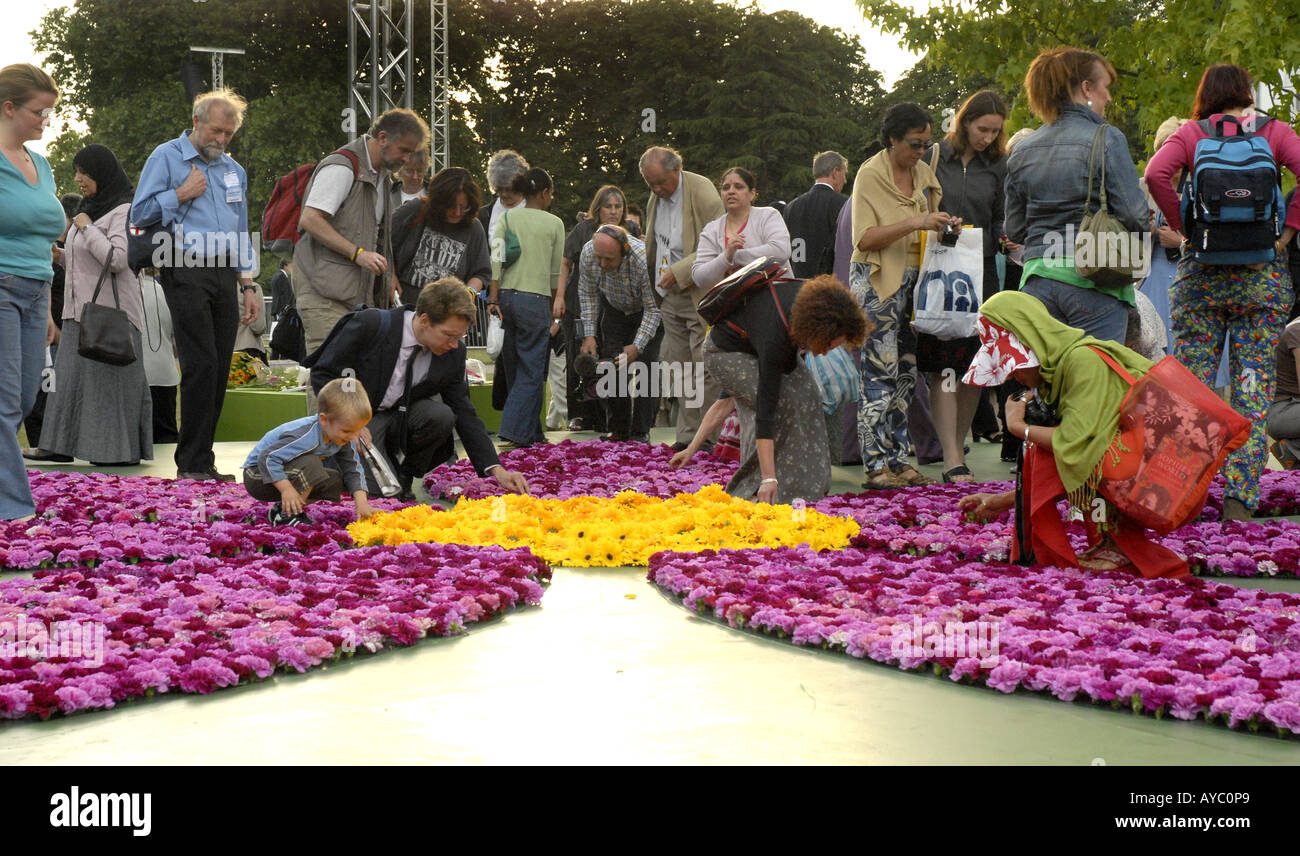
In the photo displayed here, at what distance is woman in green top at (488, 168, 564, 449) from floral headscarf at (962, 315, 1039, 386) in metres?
5.21

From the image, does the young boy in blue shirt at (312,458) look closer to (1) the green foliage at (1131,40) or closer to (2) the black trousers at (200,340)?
(2) the black trousers at (200,340)

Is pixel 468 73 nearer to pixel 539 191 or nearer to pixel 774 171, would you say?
pixel 774 171

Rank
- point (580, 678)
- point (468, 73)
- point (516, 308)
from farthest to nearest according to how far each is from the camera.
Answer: point (468, 73) → point (516, 308) → point (580, 678)

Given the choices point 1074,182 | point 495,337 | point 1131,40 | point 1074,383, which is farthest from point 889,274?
point 1131,40

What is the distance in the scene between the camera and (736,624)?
4.61m

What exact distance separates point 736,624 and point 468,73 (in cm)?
3518

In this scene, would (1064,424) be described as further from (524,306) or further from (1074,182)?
(524,306)

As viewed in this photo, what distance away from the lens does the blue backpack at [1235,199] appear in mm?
6160

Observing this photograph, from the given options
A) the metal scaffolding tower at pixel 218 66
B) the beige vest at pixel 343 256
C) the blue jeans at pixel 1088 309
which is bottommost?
the blue jeans at pixel 1088 309

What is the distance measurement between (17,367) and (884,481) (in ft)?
14.1

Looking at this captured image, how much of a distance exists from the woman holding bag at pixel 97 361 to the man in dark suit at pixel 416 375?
2.64 m

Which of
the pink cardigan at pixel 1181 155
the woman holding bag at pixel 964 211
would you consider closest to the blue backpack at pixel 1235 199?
the pink cardigan at pixel 1181 155

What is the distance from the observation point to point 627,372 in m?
10.8
